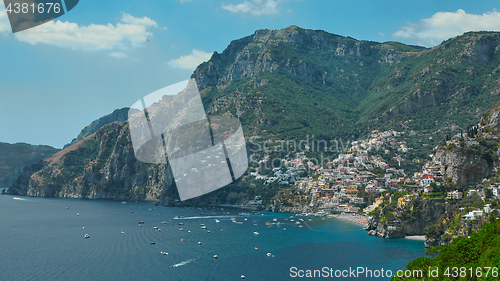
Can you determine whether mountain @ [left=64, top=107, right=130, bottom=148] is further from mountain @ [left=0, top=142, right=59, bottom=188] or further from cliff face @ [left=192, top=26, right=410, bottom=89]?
cliff face @ [left=192, top=26, right=410, bottom=89]

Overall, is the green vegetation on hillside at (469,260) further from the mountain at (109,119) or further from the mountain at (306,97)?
the mountain at (109,119)

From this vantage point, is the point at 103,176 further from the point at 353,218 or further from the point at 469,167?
the point at 469,167

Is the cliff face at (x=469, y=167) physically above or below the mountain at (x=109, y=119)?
below

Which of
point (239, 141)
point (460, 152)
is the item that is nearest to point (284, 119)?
point (239, 141)

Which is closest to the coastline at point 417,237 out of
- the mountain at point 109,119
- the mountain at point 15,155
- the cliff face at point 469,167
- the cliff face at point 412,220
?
the cliff face at point 412,220

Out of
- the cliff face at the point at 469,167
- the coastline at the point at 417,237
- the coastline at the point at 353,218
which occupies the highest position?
the cliff face at the point at 469,167

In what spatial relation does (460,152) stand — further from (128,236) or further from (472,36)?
(472,36)
